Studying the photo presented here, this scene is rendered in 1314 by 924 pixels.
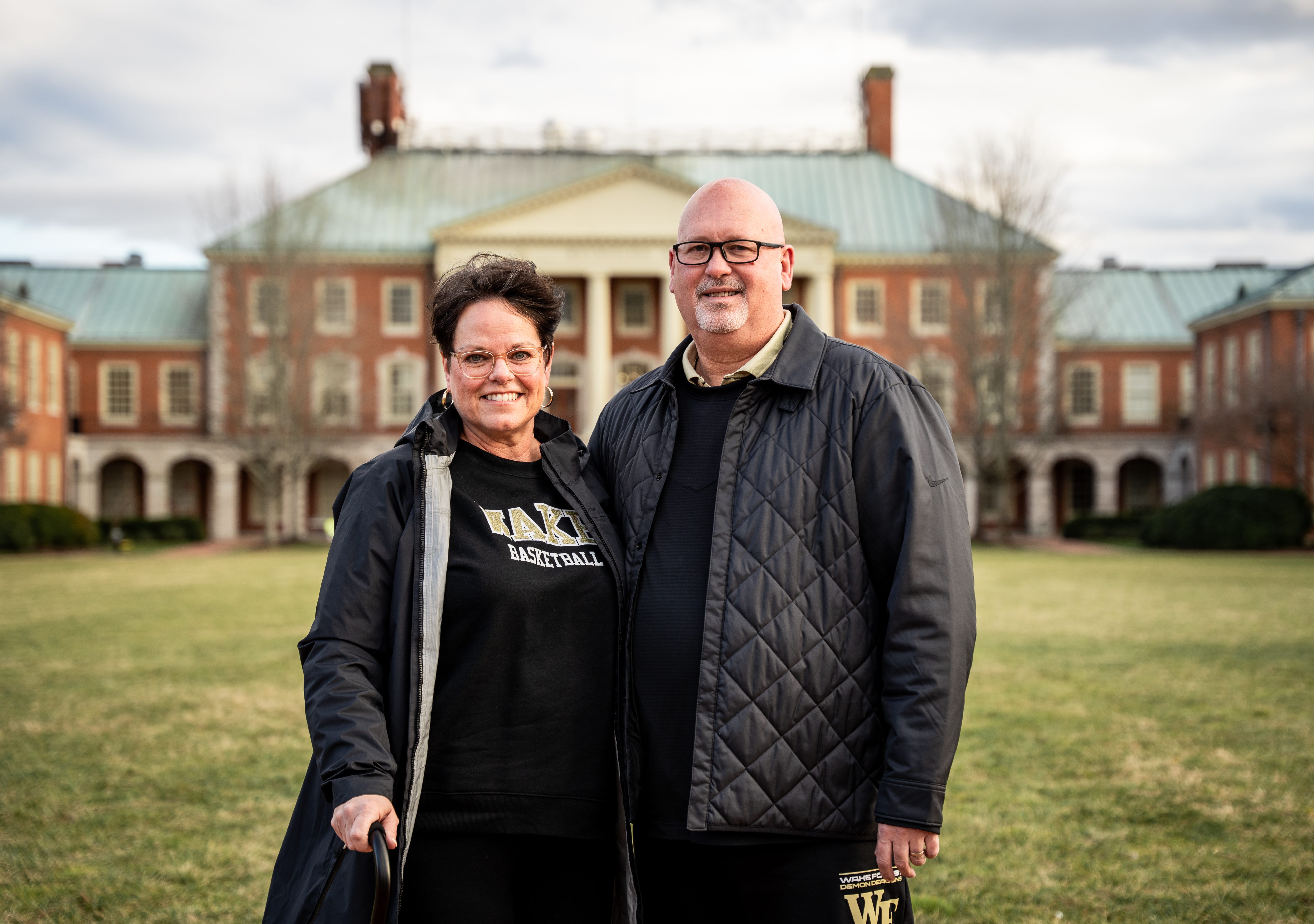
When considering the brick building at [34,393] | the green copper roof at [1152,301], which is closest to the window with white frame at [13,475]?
the brick building at [34,393]

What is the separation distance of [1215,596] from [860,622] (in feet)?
57.3

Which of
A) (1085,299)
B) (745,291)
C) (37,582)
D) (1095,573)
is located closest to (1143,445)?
(1085,299)

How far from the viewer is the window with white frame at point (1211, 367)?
4275cm

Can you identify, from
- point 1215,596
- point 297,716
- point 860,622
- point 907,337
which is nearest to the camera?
point 860,622

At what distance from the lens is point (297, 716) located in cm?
881

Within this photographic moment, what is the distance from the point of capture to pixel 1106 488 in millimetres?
46062

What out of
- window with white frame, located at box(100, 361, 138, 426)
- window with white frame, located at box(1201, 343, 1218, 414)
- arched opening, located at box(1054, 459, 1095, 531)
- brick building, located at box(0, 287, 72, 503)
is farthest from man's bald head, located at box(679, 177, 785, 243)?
arched opening, located at box(1054, 459, 1095, 531)

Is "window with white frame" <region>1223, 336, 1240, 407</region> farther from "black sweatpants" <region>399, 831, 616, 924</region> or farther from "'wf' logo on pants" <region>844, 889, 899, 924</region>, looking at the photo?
"black sweatpants" <region>399, 831, 616, 924</region>

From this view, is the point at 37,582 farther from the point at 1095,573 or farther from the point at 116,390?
the point at 116,390

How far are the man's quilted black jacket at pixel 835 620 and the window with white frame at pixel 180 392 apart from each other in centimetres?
4683

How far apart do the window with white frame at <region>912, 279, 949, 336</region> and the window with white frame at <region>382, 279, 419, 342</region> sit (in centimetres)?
2095

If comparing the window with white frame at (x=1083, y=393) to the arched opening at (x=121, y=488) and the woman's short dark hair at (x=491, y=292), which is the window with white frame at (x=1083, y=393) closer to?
the arched opening at (x=121, y=488)

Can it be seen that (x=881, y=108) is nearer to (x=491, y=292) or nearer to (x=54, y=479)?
(x=54, y=479)

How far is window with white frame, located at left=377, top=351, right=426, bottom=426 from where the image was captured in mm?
44562
